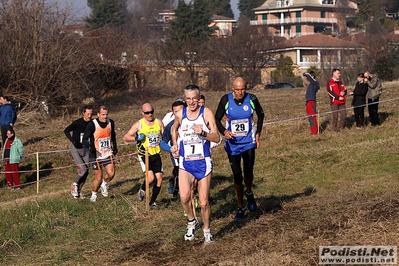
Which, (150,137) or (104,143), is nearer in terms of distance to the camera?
(150,137)

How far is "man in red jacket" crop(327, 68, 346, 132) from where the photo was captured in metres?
17.4

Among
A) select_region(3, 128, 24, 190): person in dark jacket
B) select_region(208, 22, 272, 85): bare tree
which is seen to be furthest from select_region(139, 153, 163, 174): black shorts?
select_region(208, 22, 272, 85): bare tree

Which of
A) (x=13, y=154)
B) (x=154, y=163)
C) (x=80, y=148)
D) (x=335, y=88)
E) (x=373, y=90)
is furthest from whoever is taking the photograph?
(x=373, y=90)

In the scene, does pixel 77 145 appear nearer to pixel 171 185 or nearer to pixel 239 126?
pixel 171 185

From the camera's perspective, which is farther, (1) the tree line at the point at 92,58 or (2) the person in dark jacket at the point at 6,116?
(1) the tree line at the point at 92,58

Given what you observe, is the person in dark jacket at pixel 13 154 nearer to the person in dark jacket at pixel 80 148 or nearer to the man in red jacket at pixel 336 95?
the person in dark jacket at pixel 80 148

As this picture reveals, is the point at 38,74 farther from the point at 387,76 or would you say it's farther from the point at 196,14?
the point at 196,14

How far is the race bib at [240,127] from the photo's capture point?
881 centimetres

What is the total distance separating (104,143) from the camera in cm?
1191

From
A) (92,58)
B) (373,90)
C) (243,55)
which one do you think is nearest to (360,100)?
(373,90)

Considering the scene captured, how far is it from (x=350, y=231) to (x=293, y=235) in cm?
73

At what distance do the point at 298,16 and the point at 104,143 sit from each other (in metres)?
110

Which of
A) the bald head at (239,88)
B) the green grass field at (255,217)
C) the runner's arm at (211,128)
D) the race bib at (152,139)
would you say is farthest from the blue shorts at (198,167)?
the race bib at (152,139)

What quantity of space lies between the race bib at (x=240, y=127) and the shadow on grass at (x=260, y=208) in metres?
1.36
